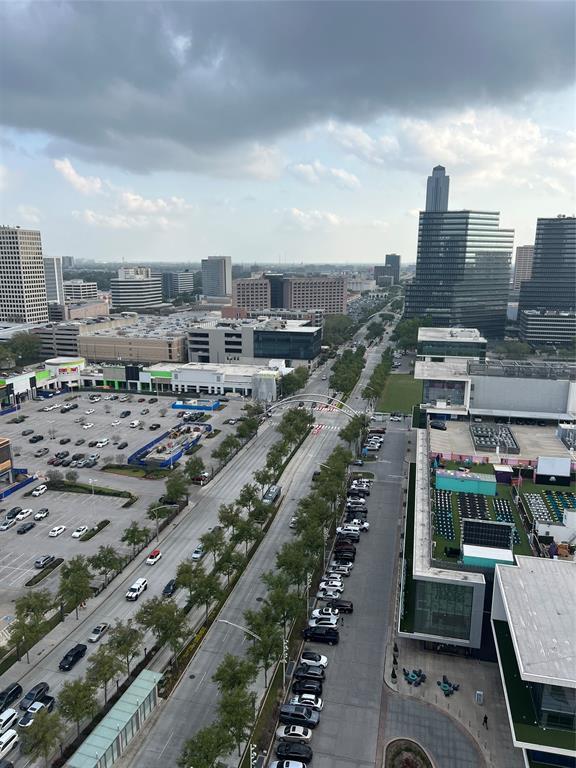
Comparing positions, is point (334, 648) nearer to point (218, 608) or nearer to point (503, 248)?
point (218, 608)

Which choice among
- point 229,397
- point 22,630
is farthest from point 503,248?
point 22,630

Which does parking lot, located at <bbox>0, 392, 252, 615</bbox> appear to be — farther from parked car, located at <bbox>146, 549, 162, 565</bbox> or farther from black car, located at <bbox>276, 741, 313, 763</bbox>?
black car, located at <bbox>276, 741, 313, 763</bbox>

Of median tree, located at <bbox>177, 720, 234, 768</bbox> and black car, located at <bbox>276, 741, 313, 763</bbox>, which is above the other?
median tree, located at <bbox>177, 720, 234, 768</bbox>

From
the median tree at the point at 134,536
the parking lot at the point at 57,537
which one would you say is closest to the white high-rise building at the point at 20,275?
the parking lot at the point at 57,537

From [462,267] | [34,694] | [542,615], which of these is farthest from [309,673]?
[462,267]

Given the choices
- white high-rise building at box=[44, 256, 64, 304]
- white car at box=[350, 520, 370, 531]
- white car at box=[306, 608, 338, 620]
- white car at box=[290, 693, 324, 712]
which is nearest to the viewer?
white car at box=[290, 693, 324, 712]

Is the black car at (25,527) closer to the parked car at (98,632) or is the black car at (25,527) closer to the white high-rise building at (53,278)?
the parked car at (98,632)

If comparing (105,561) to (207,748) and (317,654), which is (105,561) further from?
(207,748)

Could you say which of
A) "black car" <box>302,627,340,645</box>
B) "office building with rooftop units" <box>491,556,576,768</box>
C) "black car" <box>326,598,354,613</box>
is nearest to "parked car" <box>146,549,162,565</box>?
"black car" <box>302,627,340,645</box>
